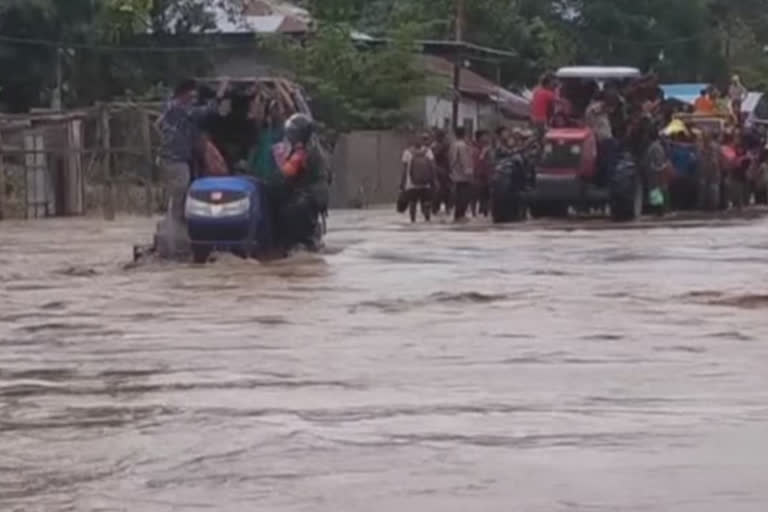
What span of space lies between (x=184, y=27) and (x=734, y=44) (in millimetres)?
38940

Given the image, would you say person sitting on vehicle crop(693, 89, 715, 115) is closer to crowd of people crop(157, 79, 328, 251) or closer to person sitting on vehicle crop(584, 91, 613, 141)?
person sitting on vehicle crop(584, 91, 613, 141)

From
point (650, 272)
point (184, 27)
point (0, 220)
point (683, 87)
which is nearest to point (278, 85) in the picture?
point (650, 272)

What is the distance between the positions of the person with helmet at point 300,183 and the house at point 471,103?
30794mm

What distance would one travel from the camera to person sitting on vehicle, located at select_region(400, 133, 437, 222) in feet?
101

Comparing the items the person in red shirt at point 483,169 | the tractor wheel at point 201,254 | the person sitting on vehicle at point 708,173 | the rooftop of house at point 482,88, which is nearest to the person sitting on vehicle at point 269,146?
the tractor wheel at point 201,254

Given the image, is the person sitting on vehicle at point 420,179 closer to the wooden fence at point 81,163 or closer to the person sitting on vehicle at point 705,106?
the wooden fence at point 81,163

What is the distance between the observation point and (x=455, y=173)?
30906 millimetres

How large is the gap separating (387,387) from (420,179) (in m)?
20.6

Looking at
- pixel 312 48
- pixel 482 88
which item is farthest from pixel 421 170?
pixel 482 88

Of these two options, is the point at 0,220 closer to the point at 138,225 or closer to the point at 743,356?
the point at 138,225

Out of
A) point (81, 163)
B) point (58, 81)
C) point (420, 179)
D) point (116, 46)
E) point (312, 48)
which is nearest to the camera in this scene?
point (420, 179)

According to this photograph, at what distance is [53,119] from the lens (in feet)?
111

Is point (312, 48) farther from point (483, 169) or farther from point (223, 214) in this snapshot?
point (223, 214)

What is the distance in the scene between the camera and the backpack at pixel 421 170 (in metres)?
30.8
